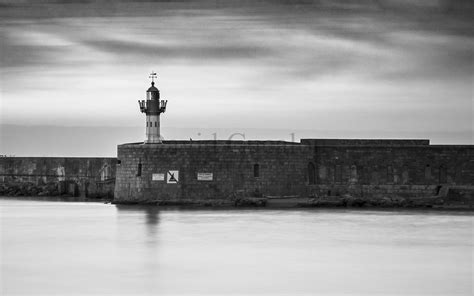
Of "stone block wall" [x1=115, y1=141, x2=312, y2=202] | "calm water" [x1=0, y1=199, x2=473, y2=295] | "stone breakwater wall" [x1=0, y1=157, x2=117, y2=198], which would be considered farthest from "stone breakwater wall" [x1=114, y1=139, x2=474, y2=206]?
"stone breakwater wall" [x1=0, y1=157, x2=117, y2=198]

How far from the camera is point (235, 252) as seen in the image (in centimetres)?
1202

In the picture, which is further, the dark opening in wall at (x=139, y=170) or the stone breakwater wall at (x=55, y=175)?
the stone breakwater wall at (x=55, y=175)

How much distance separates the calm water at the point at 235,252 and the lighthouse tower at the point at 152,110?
8.87 feet

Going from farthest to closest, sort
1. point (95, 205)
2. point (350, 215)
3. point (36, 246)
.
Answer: point (95, 205), point (350, 215), point (36, 246)

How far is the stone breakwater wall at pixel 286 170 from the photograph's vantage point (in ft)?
56.0

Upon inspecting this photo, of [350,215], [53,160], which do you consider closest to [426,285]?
[350,215]

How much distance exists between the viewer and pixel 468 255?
11.9 m

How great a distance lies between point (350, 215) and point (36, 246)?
5.57 m

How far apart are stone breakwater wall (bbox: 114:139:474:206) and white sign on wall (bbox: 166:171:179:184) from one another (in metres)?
0.02

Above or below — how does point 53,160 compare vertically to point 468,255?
above

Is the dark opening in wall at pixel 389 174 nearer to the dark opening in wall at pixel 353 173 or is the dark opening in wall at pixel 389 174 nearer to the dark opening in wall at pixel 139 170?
the dark opening in wall at pixel 353 173

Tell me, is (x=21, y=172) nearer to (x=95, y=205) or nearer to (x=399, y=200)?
(x=95, y=205)

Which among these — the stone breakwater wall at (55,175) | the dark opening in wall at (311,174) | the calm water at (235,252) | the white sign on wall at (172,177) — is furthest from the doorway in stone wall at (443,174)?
the stone breakwater wall at (55,175)

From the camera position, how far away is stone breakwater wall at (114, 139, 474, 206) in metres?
17.1
